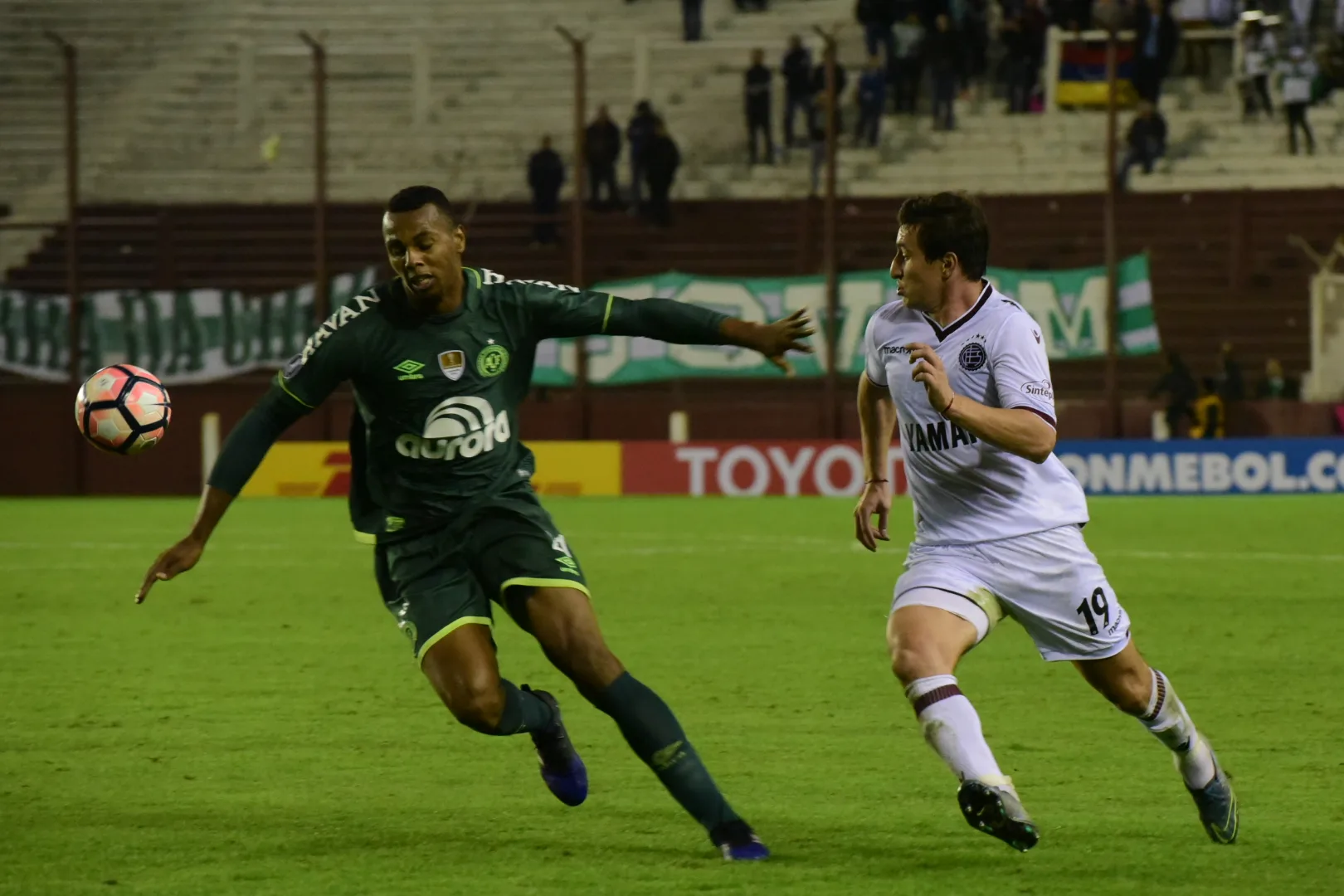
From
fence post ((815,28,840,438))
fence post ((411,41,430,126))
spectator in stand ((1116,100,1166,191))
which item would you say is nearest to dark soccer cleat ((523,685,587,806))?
fence post ((815,28,840,438))

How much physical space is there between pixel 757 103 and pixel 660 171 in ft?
7.97

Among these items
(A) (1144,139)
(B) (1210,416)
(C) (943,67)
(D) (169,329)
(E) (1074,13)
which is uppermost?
(E) (1074,13)

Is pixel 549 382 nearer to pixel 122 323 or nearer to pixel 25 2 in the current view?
pixel 122 323

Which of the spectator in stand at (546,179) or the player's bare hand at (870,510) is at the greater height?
the spectator in stand at (546,179)

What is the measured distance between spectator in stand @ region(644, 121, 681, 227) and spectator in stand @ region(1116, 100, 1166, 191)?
606cm

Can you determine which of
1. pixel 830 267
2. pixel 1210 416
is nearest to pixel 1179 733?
pixel 1210 416

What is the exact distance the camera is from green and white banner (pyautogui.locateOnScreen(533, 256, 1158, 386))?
25953 millimetres

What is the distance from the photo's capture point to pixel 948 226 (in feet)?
19.5

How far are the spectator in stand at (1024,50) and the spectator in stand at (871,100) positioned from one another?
1.85m

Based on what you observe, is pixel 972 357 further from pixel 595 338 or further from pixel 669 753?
pixel 595 338

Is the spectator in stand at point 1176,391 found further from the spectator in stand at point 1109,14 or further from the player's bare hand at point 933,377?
the player's bare hand at point 933,377

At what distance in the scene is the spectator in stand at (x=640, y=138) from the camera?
28453 millimetres

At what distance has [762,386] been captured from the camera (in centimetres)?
2662

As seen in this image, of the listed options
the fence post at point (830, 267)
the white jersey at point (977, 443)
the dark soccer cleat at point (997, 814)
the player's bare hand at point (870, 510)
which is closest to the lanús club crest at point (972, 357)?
the white jersey at point (977, 443)
